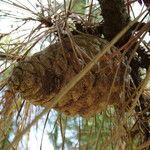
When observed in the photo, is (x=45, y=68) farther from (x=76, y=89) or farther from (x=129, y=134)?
(x=129, y=134)

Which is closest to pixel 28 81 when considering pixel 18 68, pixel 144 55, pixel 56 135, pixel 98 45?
pixel 18 68

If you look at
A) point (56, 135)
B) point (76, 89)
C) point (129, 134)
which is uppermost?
point (76, 89)

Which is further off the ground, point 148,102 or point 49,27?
point 49,27

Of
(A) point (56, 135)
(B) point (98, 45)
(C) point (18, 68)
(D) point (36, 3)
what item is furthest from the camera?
(A) point (56, 135)

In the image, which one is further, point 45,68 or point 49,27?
point 49,27

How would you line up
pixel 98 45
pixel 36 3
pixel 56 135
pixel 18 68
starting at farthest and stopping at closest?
pixel 56 135
pixel 36 3
pixel 98 45
pixel 18 68

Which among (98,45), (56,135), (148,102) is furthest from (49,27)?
(56,135)

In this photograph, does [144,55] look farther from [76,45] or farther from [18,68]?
[18,68]
